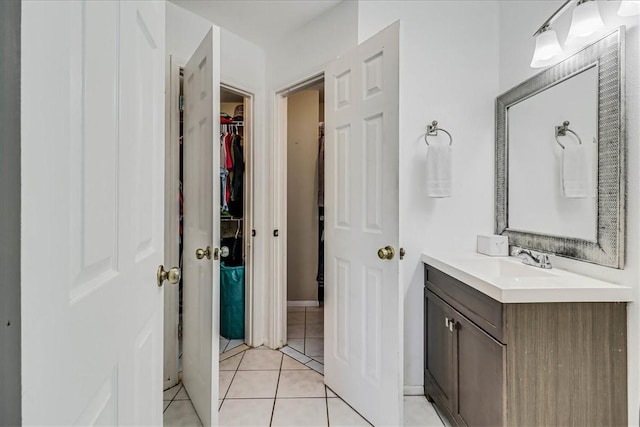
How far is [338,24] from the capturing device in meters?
2.02

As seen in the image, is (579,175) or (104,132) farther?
(579,175)

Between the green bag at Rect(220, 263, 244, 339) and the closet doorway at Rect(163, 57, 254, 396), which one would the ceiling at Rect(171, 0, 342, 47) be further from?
the green bag at Rect(220, 263, 244, 339)

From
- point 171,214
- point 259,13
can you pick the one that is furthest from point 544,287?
point 259,13

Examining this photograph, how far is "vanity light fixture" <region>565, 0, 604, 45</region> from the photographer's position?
1.23m

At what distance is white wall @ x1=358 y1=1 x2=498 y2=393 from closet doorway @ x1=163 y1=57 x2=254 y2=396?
1.16 meters

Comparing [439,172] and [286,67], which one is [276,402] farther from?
[286,67]

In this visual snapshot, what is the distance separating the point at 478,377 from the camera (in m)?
1.32

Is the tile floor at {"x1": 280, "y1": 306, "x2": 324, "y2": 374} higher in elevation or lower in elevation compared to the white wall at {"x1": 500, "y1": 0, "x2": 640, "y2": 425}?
lower

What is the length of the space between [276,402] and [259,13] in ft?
8.22

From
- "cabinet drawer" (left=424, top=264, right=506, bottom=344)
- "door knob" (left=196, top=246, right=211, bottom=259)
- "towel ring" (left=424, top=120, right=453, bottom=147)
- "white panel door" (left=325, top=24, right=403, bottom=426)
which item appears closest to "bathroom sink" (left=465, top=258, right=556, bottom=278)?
"cabinet drawer" (left=424, top=264, right=506, bottom=344)

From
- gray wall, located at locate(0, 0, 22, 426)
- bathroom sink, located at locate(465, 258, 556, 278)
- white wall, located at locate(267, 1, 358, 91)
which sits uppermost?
white wall, located at locate(267, 1, 358, 91)

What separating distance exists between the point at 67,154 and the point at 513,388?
148cm

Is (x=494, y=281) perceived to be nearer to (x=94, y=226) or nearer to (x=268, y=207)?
(x=94, y=226)

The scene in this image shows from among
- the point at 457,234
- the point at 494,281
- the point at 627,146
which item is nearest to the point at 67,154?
the point at 494,281
